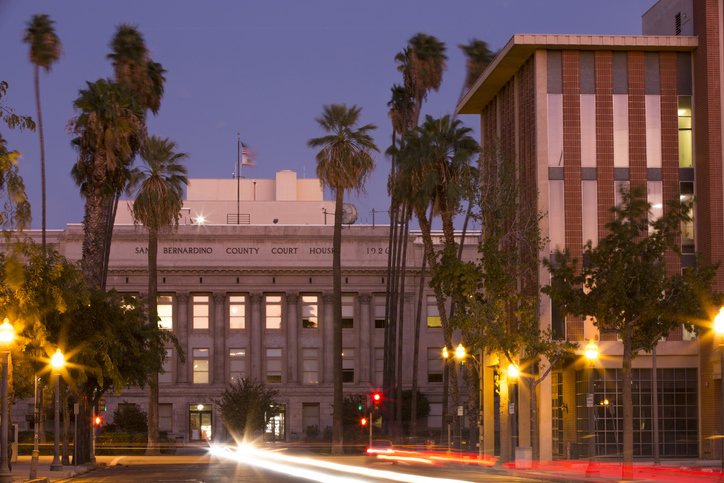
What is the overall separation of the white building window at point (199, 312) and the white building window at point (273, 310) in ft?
17.0

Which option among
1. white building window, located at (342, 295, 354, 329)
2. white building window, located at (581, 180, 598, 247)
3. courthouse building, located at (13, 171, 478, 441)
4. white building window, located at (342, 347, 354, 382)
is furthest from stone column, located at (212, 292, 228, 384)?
white building window, located at (581, 180, 598, 247)

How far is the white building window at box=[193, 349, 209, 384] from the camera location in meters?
77.6

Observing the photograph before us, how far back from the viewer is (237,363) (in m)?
77.9

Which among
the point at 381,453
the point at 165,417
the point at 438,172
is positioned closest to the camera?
the point at 381,453

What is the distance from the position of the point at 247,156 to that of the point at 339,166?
3920cm

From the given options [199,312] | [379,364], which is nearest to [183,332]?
[199,312]

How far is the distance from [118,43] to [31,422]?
37240 millimetres

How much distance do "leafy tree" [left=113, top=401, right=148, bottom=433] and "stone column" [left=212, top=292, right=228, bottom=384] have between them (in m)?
7.17

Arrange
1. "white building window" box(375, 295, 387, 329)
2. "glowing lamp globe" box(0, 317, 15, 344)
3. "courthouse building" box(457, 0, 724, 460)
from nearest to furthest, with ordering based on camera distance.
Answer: "glowing lamp globe" box(0, 317, 15, 344) → "courthouse building" box(457, 0, 724, 460) → "white building window" box(375, 295, 387, 329)

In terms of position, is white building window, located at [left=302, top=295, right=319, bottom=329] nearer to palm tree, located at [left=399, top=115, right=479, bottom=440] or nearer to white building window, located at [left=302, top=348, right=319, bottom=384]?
white building window, located at [left=302, top=348, right=319, bottom=384]

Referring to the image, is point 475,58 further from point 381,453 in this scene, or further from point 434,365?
point 381,453

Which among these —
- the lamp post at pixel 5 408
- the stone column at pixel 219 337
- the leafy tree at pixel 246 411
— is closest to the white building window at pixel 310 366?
the stone column at pixel 219 337

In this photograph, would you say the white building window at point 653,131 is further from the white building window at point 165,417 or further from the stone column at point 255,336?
the white building window at point 165,417

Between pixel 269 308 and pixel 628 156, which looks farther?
pixel 269 308
